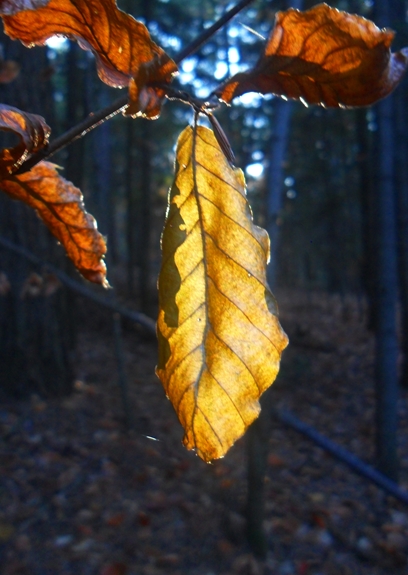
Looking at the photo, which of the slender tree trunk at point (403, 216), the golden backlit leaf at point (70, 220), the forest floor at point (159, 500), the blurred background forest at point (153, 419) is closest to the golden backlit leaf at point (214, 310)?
the golden backlit leaf at point (70, 220)

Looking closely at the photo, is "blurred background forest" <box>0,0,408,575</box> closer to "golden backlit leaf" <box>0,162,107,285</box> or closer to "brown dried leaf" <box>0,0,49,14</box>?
"golden backlit leaf" <box>0,162,107,285</box>

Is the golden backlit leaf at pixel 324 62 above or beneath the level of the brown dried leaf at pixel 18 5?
beneath

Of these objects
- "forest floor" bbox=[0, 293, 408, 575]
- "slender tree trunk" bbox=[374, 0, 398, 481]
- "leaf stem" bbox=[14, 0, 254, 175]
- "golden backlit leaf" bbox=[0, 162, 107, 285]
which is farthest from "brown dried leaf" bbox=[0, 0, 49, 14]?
"slender tree trunk" bbox=[374, 0, 398, 481]

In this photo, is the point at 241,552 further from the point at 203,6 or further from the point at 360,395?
the point at 203,6

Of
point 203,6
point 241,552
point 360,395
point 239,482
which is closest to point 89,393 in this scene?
point 239,482

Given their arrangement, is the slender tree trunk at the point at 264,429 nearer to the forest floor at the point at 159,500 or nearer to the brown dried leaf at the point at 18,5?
the forest floor at the point at 159,500
